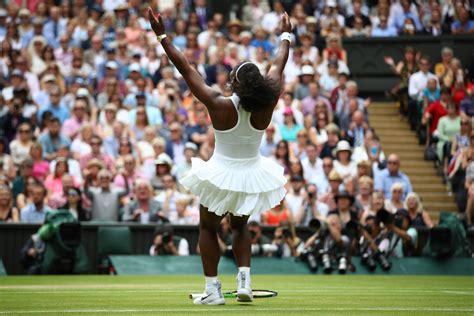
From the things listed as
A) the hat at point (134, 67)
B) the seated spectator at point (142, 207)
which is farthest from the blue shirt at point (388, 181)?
the hat at point (134, 67)

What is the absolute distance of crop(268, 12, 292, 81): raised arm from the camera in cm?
998

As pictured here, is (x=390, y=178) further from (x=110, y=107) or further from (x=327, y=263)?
(x=110, y=107)

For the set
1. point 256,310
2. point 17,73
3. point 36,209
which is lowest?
point 256,310

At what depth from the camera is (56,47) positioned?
24.7 meters

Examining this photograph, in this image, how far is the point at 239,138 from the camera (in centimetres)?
972

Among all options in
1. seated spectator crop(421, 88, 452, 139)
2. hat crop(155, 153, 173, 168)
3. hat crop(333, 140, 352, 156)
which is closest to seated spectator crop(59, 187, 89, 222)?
hat crop(155, 153, 173, 168)

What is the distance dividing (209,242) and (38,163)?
35.2 ft

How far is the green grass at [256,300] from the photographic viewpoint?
880 cm

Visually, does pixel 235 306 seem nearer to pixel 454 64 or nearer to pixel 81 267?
pixel 81 267

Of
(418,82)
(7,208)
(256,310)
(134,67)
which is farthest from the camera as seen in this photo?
(418,82)

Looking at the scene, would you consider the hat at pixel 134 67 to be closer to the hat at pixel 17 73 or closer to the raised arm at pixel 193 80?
the hat at pixel 17 73

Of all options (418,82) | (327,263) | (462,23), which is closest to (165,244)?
(327,263)

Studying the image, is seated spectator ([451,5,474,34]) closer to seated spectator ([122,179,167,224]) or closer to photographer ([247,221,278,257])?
seated spectator ([122,179,167,224])

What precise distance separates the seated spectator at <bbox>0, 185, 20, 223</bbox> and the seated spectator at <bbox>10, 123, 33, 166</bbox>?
86.1 inches
